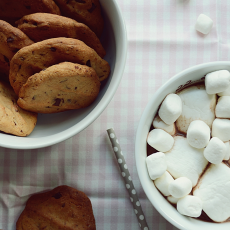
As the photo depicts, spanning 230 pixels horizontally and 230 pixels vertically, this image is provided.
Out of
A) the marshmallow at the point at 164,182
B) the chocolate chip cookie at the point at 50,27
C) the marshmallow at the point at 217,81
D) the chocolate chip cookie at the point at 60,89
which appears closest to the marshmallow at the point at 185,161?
A: the marshmallow at the point at 164,182

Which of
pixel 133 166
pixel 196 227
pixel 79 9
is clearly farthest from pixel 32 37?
pixel 196 227

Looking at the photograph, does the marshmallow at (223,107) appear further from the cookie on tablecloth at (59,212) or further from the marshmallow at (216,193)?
the cookie on tablecloth at (59,212)

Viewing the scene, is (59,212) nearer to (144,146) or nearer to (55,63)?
(144,146)

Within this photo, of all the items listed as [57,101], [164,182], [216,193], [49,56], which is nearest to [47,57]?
[49,56]

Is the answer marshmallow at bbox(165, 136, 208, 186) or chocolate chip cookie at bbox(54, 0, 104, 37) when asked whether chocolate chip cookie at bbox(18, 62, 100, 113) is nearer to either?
chocolate chip cookie at bbox(54, 0, 104, 37)

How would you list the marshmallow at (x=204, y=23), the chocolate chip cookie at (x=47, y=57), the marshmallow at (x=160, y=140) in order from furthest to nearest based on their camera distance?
the marshmallow at (x=204, y=23) < the marshmallow at (x=160, y=140) < the chocolate chip cookie at (x=47, y=57)

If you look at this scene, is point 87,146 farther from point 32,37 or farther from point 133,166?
point 32,37
